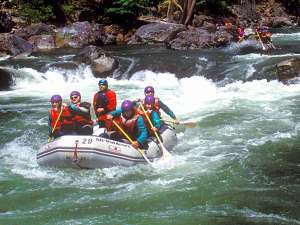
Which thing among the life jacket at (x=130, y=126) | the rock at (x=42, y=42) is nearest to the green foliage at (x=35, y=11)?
the rock at (x=42, y=42)

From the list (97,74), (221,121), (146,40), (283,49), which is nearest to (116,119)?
(221,121)

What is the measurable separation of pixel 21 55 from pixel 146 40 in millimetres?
5400

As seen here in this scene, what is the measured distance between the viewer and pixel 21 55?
19.9 m

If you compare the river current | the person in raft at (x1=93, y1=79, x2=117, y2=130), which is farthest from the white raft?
the person in raft at (x1=93, y1=79, x2=117, y2=130)

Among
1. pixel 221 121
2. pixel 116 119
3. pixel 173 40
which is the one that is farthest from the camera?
pixel 173 40

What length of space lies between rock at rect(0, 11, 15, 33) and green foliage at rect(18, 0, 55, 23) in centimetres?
108

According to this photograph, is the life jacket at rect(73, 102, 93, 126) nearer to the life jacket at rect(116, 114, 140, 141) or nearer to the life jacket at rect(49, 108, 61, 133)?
the life jacket at rect(49, 108, 61, 133)

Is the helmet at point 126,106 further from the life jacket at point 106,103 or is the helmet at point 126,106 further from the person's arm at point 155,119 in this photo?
the life jacket at point 106,103

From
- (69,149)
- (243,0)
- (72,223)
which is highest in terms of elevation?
(243,0)

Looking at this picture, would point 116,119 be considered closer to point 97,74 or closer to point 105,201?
point 105,201

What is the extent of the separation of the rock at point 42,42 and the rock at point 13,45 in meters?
1.01

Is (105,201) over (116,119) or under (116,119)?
under

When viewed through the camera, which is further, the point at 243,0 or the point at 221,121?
the point at 243,0

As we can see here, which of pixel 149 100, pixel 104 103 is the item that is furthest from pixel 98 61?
pixel 149 100
